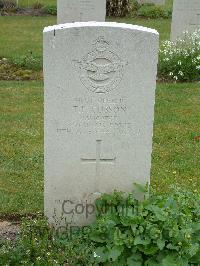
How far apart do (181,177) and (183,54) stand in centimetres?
448

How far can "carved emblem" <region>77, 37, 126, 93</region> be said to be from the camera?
414 centimetres

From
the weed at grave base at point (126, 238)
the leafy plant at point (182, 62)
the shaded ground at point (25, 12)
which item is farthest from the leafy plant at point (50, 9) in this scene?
the weed at grave base at point (126, 238)

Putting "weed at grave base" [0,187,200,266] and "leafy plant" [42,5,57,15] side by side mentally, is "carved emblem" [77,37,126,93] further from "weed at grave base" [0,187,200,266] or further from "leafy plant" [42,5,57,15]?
"leafy plant" [42,5,57,15]

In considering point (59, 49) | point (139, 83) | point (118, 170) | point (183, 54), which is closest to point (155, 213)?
point (118, 170)

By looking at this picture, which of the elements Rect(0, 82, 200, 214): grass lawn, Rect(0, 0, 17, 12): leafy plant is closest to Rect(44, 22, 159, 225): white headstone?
Rect(0, 82, 200, 214): grass lawn

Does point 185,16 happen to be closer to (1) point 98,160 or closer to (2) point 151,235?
(1) point 98,160

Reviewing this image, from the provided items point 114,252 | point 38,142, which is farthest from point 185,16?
point 114,252

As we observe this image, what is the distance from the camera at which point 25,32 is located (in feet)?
47.0

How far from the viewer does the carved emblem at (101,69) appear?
4.14m

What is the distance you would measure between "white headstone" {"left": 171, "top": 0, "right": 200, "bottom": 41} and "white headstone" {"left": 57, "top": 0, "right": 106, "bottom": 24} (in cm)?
148

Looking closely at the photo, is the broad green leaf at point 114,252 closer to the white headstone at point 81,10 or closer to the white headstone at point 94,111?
the white headstone at point 94,111

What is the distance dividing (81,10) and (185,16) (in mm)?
2100

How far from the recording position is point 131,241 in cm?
379

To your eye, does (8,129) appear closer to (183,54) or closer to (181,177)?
(181,177)
